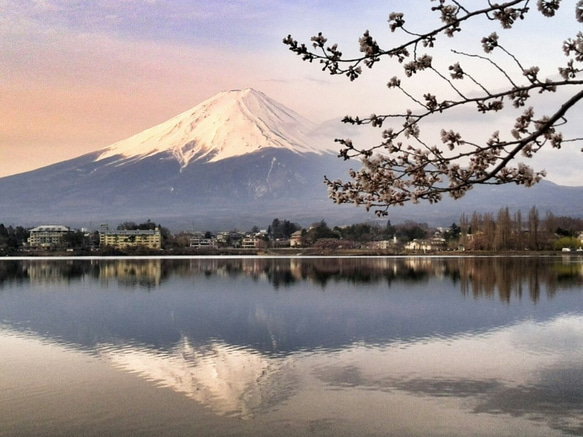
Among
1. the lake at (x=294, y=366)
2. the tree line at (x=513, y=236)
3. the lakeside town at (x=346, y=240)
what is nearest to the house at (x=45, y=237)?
the lakeside town at (x=346, y=240)

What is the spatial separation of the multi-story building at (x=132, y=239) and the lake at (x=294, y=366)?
212 ft

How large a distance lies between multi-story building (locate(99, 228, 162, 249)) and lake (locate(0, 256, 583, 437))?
212 ft

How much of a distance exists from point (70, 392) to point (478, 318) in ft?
31.4

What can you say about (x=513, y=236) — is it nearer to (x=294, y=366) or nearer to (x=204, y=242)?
(x=294, y=366)

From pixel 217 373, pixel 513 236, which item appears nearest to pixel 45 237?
pixel 513 236

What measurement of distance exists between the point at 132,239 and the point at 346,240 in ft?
85.7

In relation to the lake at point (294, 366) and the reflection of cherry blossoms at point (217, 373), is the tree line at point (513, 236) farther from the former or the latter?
the reflection of cherry blossoms at point (217, 373)

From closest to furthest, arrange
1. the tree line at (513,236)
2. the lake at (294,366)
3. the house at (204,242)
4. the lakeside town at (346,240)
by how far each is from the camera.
→ the lake at (294,366)
the tree line at (513,236)
the lakeside town at (346,240)
the house at (204,242)

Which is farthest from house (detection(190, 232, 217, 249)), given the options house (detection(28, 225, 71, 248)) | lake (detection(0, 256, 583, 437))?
lake (detection(0, 256, 583, 437))

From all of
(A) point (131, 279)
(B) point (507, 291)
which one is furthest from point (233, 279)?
(B) point (507, 291)

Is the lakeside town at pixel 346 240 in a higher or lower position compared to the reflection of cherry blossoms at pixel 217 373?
higher

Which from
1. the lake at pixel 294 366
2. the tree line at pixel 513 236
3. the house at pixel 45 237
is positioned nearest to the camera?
the lake at pixel 294 366

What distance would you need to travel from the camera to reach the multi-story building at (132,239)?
275ft

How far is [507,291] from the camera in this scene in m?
21.8
